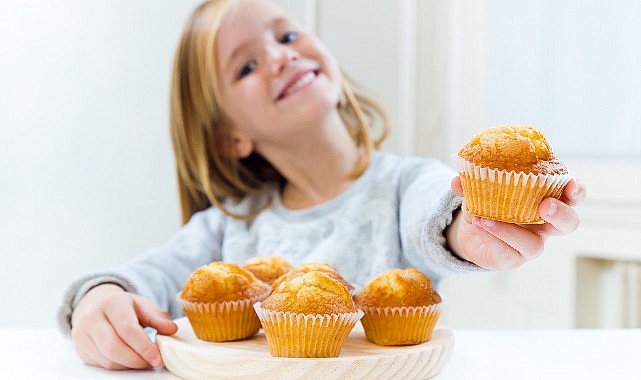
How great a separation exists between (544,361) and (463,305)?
5.88ft

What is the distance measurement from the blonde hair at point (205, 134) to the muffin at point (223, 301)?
725 mm

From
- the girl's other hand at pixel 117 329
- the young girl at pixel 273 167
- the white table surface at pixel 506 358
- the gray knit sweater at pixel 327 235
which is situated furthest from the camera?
the young girl at pixel 273 167

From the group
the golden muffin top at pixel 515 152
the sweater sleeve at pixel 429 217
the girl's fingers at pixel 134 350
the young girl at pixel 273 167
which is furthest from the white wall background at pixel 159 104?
the girl's fingers at pixel 134 350

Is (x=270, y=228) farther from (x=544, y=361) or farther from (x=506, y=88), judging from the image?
(x=506, y=88)

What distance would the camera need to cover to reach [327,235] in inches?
69.4

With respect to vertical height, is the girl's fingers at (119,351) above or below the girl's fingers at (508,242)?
below

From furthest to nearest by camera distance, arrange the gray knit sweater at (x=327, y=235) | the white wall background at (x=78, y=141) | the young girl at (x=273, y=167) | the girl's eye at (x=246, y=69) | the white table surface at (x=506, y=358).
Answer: the white wall background at (x=78, y=141) → the girl's eye at (x=246, y=69) → the young girl at (x=273, y=167) → the gray knit sweater at (x=327, y=235) → the white table surface at (x=506, y=358)

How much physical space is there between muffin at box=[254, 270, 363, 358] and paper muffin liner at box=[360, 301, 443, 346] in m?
0.04

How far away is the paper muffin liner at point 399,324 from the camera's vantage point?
1.02 m

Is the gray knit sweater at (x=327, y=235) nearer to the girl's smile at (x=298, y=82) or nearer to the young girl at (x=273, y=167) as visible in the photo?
the young girl at (x=273, y=167)

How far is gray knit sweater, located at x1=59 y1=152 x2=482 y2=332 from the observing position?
1.55 metres

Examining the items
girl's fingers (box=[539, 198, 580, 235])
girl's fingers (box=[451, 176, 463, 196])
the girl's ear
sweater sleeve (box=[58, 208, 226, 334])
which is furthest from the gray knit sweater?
girl's fingers (box=[539, 198, 580, 235])

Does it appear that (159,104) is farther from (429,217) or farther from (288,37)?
(429,217)

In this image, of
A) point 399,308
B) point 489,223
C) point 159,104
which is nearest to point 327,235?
point 399,308
